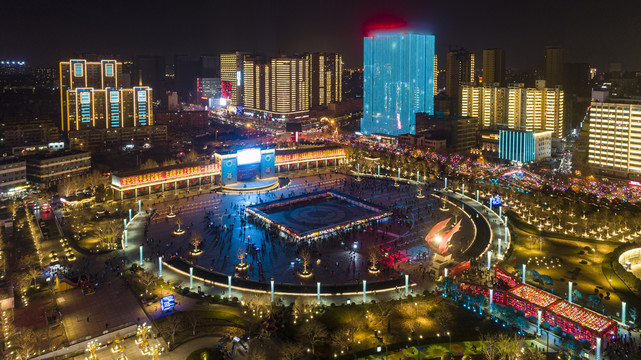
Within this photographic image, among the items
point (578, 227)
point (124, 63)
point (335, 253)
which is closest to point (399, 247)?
point (335, 253)

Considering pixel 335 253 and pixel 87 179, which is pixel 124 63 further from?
pixel 335 253

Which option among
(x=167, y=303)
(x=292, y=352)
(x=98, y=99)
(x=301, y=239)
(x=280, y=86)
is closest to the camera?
(x=292, y=352)

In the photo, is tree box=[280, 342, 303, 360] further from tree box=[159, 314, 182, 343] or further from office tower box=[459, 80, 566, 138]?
office tower box=[459, 80, 566, 138]

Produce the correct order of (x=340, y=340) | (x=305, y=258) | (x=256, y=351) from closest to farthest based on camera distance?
(x=256, y=351), (x=340, y=340), (x=305, y=258)

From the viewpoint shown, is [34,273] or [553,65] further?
[553,65]

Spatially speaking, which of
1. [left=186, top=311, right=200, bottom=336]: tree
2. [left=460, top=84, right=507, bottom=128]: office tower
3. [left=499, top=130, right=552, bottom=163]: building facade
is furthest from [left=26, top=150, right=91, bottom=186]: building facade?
[left=460, top=84, right=507, bottom=128]: office tower

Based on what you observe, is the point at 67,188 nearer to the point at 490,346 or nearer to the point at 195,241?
the point at 195,241

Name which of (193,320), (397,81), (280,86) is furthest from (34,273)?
(280,86)
